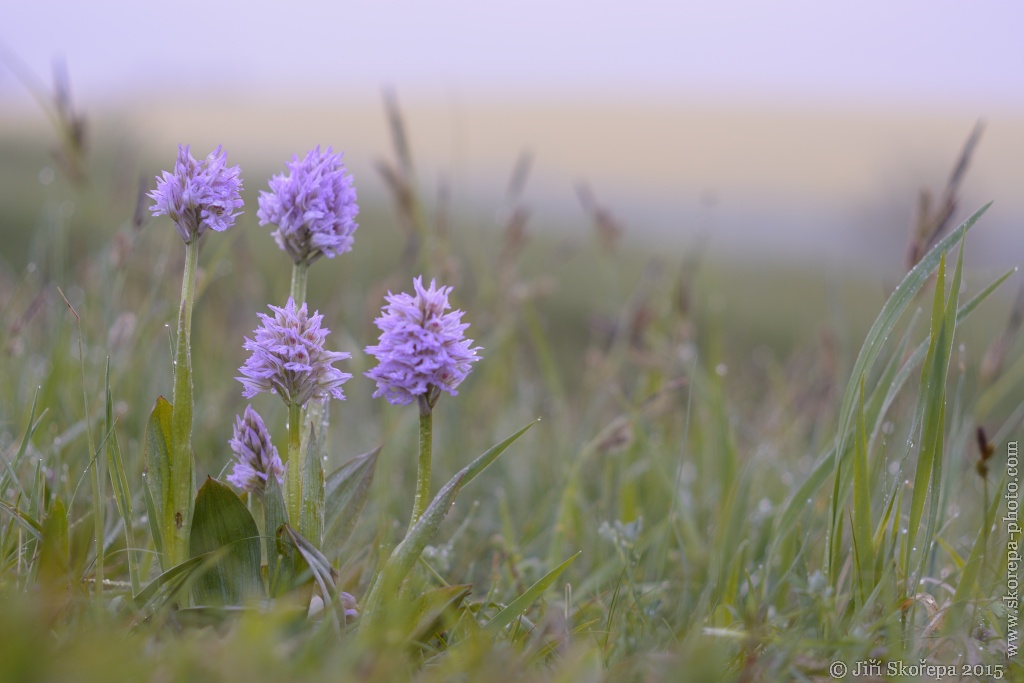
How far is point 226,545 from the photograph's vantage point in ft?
3.96

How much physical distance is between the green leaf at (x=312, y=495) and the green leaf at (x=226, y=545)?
71 mm

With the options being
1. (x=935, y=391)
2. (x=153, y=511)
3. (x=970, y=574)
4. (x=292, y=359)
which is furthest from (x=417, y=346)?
(x=970, y=574)

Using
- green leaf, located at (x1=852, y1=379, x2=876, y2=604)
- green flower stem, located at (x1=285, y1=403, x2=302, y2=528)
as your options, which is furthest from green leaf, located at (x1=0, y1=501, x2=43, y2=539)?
green leaf, located at (x1=852, y1=379, x2=876, y2=604)

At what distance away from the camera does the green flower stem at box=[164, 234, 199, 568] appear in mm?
1185

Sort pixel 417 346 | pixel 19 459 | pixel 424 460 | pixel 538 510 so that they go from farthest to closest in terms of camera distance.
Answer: pixel 538 510 → pixel 19 459 → pixel 424 460 → pixel 417 346

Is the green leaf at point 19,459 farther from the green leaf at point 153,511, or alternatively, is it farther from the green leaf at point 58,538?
the green leaf at point 153,511

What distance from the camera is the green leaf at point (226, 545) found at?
3.97 feet

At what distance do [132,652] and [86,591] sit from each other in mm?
426

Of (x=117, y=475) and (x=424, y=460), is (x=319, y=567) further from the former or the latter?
(x=117, y=475)

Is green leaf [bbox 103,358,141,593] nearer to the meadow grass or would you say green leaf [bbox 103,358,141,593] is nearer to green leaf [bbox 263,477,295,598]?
the meadow grass

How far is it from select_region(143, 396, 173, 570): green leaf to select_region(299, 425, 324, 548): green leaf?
0.63 ft

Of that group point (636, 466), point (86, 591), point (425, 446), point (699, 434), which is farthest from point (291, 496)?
point (699, 434)

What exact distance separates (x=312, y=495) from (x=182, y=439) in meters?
0.20

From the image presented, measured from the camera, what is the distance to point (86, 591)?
4.13ft
